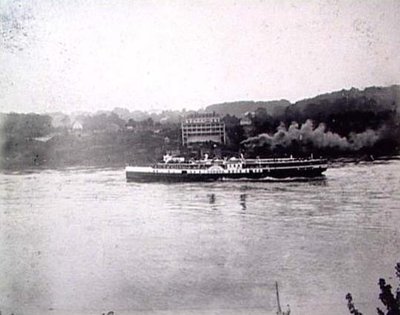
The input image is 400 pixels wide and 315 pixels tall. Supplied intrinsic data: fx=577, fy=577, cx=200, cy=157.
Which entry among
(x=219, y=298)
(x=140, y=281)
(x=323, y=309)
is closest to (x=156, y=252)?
(x=140, y=281)

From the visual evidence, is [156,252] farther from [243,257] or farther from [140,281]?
[243,257]

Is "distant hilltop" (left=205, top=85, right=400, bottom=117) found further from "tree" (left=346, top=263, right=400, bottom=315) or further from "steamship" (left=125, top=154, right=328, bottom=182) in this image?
"tree" (left=346, top=263, right=400, bottom=315)

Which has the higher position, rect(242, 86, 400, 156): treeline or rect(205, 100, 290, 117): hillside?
rect(205, 100, 290, 117): hillside

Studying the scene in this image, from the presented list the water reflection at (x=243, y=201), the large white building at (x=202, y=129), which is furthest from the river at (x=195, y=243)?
the large white building at (x=202, y=129)

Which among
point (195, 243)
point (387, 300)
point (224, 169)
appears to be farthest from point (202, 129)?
point (387, 300)

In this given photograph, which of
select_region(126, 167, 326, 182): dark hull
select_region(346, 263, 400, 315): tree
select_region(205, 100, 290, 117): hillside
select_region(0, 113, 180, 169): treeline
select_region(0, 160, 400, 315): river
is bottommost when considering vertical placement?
select_region(346, 263, 400, 315): tree

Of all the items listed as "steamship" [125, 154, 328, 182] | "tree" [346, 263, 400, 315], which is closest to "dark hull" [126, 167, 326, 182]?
"steamship" [125, 154, 328, 182]
